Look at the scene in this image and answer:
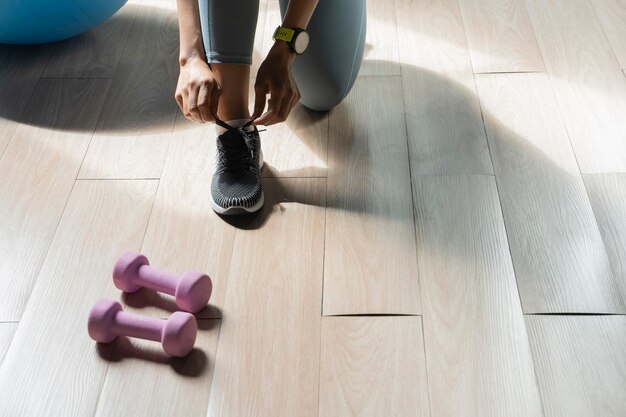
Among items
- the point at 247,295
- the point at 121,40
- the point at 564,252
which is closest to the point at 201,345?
the point at 247,295

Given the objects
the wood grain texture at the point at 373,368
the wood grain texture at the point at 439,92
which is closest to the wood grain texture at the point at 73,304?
the wood grain texture at the point at 373,368

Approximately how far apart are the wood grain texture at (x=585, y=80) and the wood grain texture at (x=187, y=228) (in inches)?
35.5

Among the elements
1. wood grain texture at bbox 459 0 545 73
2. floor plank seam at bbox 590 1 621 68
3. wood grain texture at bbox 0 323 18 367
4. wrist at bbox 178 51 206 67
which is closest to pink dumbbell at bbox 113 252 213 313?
wood grain texture at bbox 0 323 18 367

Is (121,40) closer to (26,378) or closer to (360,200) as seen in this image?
(360,200)

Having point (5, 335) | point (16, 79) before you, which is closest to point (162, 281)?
point (5, 335)

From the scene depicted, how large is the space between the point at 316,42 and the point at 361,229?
0.49m

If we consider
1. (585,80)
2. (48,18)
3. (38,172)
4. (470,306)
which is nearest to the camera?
(470,306)

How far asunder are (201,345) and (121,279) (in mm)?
224

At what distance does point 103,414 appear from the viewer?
1215 millimetres

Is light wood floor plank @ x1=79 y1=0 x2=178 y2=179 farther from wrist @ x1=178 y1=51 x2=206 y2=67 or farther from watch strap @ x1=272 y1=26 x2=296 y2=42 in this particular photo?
watch strap @ x1=272 y1=26 x2=296 y2=42

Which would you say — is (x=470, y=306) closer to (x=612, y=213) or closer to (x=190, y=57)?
(x=612, y=213)

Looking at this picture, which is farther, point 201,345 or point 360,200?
point 360,200

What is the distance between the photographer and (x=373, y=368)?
1256 millimetres

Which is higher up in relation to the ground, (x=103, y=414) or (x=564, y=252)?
(x=564, y=252)
